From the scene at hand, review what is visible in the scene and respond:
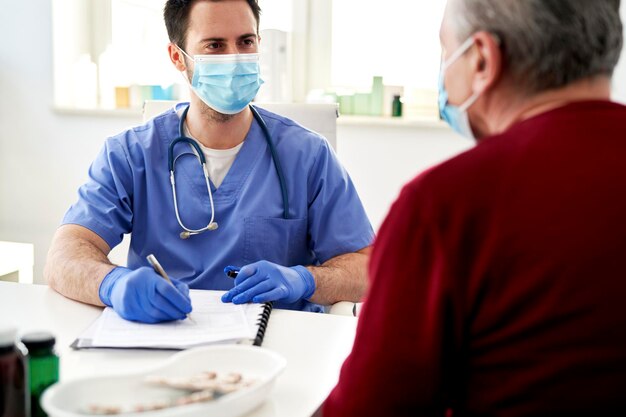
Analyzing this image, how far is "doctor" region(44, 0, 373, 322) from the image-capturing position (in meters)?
1.71

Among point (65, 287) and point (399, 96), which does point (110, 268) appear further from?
point (399, 96)

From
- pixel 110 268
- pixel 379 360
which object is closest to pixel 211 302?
pixel 110 268

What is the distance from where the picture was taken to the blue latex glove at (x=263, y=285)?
1385mm

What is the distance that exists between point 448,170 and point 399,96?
215 centimetres

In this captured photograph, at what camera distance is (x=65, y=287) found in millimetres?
1483

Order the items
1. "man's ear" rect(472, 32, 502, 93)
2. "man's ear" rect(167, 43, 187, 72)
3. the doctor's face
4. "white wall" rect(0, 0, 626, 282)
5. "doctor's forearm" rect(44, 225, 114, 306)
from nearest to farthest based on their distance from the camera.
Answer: "man's ear" rect(472, 32, 502, 93)
"doctor's forearm" rect(44, 225, 114, 306)
the doctor's face
"man's ear" rect(167, 43, 187, 72)
"white wall" rect(0, 0, 626, 282)

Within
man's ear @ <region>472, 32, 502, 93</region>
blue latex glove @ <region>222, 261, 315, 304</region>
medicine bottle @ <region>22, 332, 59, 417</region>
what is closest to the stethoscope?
blue latex glove @ <region>222, 261, 315, 304</region>

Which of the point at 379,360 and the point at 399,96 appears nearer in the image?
the point at 379,360

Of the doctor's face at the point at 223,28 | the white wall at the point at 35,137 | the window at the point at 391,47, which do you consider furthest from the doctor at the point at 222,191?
the white wall at the point at 35,137

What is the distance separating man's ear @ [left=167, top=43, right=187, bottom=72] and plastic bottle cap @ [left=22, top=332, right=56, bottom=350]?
1.18m

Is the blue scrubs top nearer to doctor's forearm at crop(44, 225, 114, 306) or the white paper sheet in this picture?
doctor's forearm at crop(44, 225, 114, 306)

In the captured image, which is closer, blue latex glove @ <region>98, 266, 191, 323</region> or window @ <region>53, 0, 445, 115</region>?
blue latex glove @ <region>98, 266, 191, 323</region>

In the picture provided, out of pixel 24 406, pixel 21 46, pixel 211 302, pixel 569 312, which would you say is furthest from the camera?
pixel 21 46

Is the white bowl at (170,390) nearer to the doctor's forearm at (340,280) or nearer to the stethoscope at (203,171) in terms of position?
the doctor's forearm at (340,280)
